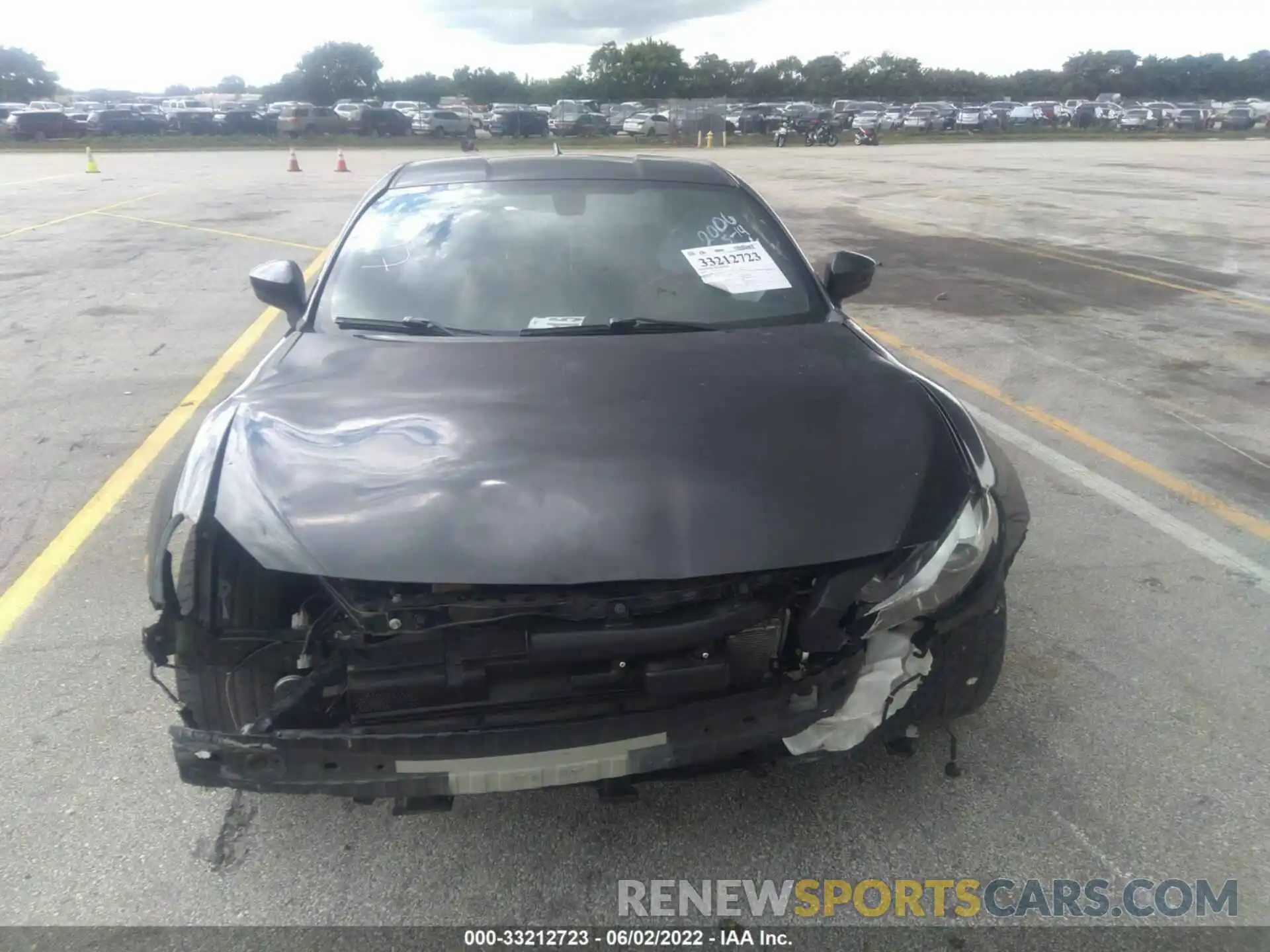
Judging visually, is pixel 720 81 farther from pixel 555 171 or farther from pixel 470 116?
pixel 555 171

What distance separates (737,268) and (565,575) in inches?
75.2

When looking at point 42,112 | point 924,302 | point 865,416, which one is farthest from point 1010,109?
point 865,416

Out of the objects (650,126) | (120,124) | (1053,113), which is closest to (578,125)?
(650,126)

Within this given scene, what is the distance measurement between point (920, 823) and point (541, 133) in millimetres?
44568

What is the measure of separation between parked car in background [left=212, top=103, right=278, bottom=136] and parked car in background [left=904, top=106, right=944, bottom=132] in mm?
31281

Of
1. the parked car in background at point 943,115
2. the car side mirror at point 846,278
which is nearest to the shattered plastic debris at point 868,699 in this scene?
the car side mirror at point 846,278

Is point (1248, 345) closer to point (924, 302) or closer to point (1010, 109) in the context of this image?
point (924, 302)

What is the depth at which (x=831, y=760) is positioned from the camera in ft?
8.00

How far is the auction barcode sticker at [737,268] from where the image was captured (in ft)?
11.9

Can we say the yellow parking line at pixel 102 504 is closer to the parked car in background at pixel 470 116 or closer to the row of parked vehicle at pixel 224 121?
the parked car in background at pixel 470 116

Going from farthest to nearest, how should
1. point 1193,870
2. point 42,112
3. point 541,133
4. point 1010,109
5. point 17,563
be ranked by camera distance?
point 1010,109, point 541,133, point 42,112, point 17,563, point 1193,870

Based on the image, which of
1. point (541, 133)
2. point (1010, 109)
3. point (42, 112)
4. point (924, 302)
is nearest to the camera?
point (924, 302)

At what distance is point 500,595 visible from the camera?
86.8 inches

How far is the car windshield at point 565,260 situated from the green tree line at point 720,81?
278 ft
